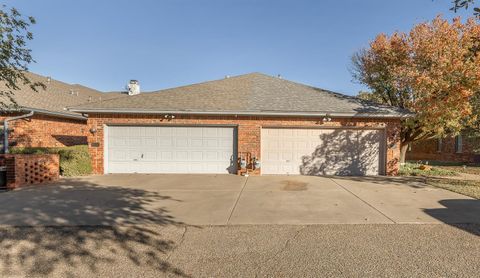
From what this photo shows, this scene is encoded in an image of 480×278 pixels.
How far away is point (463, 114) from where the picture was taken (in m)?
9.05

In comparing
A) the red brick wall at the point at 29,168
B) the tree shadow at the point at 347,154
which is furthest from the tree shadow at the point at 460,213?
the red brick wall at the point at 29,168

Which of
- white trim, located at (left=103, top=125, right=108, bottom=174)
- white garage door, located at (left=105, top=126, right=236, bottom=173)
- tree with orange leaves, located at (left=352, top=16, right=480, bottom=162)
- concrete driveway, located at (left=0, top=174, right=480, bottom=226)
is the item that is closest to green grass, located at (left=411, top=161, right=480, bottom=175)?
tree with orange leaves, located at (left=352, top=16, right=480, bottom=162)

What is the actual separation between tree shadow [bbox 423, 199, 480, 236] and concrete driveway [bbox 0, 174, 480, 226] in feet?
0.07

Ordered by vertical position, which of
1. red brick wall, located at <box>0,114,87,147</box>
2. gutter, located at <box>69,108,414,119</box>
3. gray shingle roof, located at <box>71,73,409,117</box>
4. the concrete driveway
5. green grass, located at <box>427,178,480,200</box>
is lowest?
green grass, located at <box>427,178,480,200</box>

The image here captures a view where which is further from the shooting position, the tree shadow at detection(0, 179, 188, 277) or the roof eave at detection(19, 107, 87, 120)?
the roof eave at detection(19, 107, 87, 120)

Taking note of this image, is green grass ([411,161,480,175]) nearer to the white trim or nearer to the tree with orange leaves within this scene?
the tree with orange leaves

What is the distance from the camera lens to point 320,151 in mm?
10586

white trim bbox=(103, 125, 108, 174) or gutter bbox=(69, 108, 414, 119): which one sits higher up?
gutter bbox=(69, 108, 414, 119)

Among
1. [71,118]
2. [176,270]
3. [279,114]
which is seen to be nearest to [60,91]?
[71,118]

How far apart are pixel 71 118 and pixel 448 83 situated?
59.6ft

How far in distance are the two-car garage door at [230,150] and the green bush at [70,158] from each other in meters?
0.94

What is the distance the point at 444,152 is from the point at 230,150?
1856cm

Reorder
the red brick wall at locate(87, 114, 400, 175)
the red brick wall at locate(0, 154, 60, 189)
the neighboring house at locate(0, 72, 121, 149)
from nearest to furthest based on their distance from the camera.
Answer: the red brick wall at locate(0, 154, 60, 189) < the red brick wall at locate(87, 114, 400, 175) < the neighboring house at locate(0, 72, 121, 149)

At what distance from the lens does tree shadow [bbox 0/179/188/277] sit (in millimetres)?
3312
